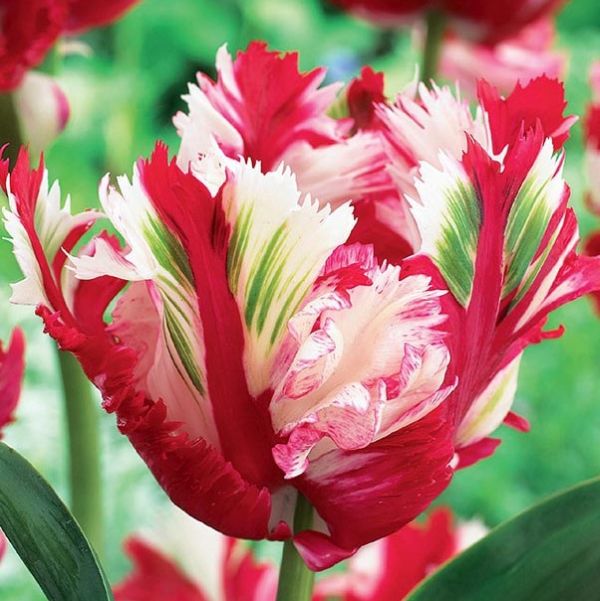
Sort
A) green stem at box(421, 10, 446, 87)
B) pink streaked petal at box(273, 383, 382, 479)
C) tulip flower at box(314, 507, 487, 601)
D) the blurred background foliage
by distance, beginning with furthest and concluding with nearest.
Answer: the blurred background foliage < green stem at box(421, 10, 446, 87) < tulip flower at box(314, 507, 487, 601) < pink streaked petal at box(273, 383, 382, 479)

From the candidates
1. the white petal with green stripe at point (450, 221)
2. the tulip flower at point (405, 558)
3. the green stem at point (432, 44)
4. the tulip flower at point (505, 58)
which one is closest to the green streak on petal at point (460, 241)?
the white petal with green stripe at point (450, 221)

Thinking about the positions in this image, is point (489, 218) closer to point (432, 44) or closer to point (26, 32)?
point (26, 32)

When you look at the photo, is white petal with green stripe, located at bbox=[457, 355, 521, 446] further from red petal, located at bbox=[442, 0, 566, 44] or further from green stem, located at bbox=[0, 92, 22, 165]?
red petal, located at bbox=[442, 0, 566, 44]

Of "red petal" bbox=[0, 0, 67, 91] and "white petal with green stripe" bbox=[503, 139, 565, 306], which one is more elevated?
"red petal" bbox=[0, 0, 67, 91]

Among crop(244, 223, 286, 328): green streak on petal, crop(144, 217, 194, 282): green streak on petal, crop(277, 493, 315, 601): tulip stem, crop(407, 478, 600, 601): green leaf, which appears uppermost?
crop(144, 217, 194, 282): green streak on petal

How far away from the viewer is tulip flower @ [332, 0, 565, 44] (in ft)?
1.58

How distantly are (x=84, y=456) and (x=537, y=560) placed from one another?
16cm

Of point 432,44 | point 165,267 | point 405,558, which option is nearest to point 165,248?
point 165,267

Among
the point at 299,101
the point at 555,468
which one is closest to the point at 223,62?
the point at 299,101

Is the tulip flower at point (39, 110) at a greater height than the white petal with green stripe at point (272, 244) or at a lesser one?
greater

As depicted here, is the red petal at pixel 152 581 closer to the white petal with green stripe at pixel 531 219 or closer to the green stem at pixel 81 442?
the green stem at pixel 81 442

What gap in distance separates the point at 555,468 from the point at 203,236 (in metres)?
0.73

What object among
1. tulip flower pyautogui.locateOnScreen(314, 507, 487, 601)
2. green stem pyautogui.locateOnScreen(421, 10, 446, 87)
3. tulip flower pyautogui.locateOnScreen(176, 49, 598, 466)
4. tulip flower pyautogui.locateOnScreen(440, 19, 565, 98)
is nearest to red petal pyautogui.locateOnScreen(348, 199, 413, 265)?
tulip flower pyautogui.locateOnScreen(176, 49, 598, 466)

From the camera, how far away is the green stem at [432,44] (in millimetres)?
449
